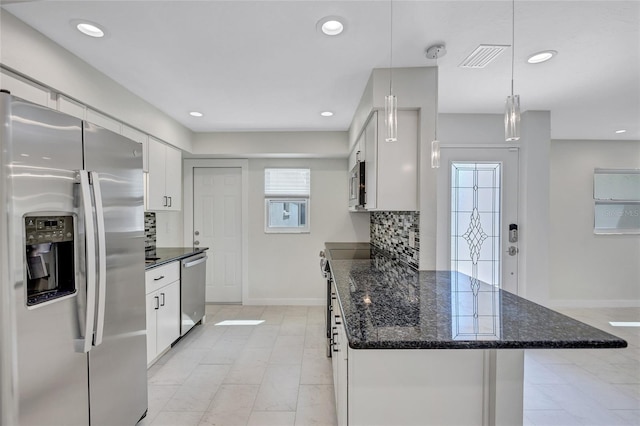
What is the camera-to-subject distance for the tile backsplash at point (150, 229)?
355cm

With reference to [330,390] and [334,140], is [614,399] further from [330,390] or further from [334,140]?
[334,140]

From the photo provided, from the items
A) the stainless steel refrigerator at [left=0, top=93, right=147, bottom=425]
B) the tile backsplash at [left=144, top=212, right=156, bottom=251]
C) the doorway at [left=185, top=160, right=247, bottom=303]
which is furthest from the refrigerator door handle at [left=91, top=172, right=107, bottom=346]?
the doorway at [left=185, top=160, right=247, bottom=303]

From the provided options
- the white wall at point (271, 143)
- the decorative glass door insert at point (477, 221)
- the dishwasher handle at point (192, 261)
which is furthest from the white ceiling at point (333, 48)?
the dishwasher handle at point (192, 261)

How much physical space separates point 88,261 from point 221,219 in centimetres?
308

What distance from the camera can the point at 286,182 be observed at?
174 inches

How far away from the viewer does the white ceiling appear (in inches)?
61.9

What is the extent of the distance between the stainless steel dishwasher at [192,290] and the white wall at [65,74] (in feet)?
4.74

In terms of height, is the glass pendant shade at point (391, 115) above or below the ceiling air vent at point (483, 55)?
below

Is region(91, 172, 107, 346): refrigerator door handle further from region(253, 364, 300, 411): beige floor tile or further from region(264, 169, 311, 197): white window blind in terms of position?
region(264, 169, 311, 197): white window blind

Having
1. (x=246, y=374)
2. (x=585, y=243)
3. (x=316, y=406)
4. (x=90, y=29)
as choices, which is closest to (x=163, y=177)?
(x=90, y=29)

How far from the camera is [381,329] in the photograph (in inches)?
43.3

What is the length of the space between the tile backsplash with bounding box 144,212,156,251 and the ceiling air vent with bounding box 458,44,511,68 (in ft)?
11.7

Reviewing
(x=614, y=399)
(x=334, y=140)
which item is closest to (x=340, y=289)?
(x=614, y=399)

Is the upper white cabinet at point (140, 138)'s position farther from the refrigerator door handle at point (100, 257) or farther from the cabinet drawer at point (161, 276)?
the refrigerator door handle at point (100, 257)
